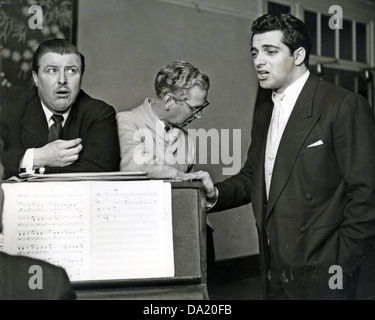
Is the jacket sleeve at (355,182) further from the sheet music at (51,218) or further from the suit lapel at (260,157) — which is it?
the sheet music at (51,218)

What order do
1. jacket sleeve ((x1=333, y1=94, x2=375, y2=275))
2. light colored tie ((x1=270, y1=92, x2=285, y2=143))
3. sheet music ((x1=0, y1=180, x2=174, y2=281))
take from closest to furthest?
sheet music ((x1=0, y1=180, x2=174, y2=281)) < jacket sleeve ((x1=333, y1=94, x2=375, y2=275)) < light colored tie ((x1=270, y1=92, x2=285, y2=143))

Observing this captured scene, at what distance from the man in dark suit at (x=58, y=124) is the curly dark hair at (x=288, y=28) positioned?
0.69m

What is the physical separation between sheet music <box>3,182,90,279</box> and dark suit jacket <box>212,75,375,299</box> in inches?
28.4

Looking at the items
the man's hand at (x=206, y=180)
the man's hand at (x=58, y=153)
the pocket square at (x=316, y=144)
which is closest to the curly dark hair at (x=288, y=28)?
the pocket square at (x=316, y=144)

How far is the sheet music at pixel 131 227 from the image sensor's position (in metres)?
1.75

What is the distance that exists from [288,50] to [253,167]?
19.4 inches

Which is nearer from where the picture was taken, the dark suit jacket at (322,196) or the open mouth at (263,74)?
the dark suit jacket at (322,196)

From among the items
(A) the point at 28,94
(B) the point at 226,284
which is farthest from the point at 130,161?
(B) the point at 226,284

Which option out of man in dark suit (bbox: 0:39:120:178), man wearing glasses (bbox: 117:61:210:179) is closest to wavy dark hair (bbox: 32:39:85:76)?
man in dark suit (bbox: 0:39:120:178)

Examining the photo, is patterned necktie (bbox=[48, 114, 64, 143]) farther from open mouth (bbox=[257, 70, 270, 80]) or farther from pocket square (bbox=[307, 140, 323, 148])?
pocket square (bbox=[307, 140, 323, 148])

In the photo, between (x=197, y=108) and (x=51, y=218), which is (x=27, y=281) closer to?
(x=51, y=218)

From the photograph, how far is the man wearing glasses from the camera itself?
1.94 metres

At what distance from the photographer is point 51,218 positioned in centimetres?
178

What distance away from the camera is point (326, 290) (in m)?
1.95
